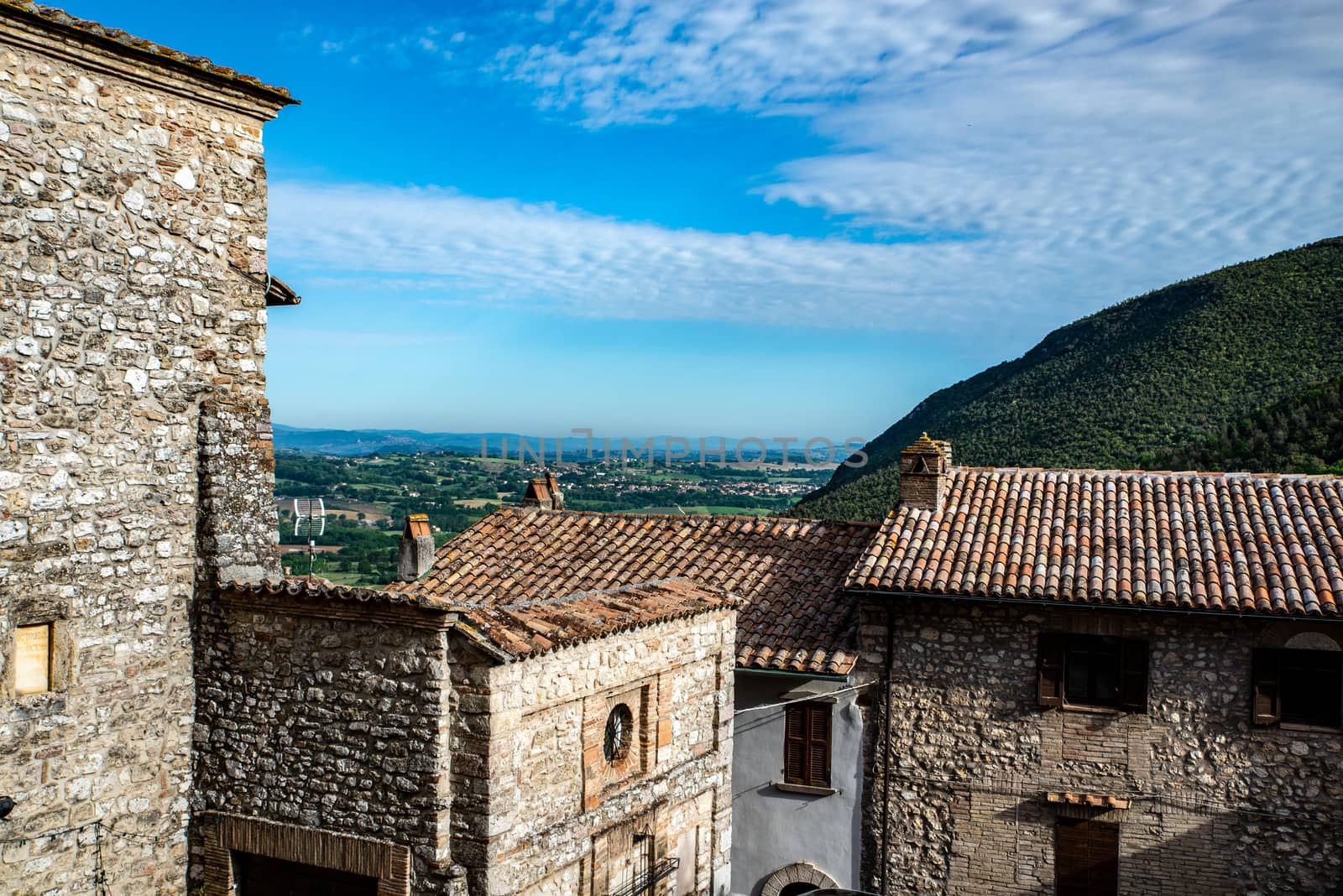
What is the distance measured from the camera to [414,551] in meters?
16.0

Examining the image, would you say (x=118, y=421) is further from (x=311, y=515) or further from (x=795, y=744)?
(x=795, y=744)

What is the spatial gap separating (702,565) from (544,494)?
14.3ft

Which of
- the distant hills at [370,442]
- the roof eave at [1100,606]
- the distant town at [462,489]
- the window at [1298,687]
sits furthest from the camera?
the distant hills at [370,442]

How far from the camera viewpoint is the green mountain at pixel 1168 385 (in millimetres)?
31906

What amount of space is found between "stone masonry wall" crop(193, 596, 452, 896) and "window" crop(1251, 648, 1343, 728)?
383 inches

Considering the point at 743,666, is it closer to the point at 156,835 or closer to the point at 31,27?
the point at 156,835

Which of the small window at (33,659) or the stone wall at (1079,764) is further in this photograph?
the stone wall at (1079,764)

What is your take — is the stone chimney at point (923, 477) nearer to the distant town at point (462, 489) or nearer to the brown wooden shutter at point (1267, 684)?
the brown wooden shutter at point (1267, 684)

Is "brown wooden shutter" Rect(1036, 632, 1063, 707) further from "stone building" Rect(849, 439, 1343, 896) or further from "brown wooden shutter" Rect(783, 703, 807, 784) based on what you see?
"brown wooden shutter" Rect(783, 703, 807, 784)

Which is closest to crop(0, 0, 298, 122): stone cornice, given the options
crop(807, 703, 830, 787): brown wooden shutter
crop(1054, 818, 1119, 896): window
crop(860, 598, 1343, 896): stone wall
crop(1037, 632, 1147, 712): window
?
crop(860, 598, 1343, 896): stone wall

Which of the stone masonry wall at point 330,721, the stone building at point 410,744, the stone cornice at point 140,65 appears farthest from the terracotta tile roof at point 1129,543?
the stone cornice at point 140,65

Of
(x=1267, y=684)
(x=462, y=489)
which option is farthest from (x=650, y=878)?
(x=462, y=489)

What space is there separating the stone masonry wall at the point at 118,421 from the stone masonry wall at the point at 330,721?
35 centimetres

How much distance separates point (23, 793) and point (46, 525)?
193 centimetres
